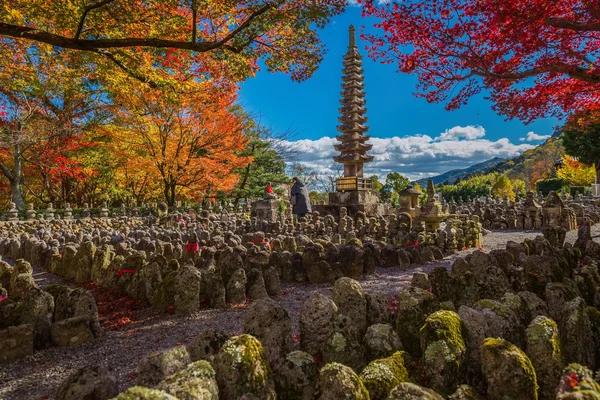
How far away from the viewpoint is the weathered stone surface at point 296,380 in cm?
189

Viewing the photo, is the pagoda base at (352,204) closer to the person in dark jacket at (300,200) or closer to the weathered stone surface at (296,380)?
the person in dark jacket at (300,200)

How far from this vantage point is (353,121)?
81.9ft

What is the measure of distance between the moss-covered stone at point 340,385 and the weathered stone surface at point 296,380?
21cm

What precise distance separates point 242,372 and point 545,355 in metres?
1.62

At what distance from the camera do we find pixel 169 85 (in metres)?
6.72

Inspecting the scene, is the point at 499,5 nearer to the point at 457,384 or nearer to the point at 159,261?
the point at 457,384

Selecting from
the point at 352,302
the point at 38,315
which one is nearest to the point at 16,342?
the point at 38,315

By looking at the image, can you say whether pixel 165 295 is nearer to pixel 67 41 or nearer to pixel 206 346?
pixel 206 346

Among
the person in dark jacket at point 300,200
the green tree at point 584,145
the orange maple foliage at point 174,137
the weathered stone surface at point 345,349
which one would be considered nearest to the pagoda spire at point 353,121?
the orange maple foliage at point 174,137

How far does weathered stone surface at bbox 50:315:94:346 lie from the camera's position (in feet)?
10.7

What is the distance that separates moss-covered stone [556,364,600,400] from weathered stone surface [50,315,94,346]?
370cm

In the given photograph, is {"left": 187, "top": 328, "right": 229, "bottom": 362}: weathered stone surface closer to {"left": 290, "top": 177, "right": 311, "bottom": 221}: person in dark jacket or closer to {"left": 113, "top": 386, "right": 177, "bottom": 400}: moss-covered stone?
{"left": 113, "top": 386, "right": 177, "bottom": 400}: moss-covered stone

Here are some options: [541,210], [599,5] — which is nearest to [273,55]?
[599,5]

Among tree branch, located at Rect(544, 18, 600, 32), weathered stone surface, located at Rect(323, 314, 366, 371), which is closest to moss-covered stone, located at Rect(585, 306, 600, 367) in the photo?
weathered stone surface, located at Rect(323, 314, 366, 371)
